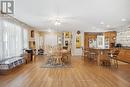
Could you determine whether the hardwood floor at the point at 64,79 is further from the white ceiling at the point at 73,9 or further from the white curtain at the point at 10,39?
the white ceiling at the point at 73,9

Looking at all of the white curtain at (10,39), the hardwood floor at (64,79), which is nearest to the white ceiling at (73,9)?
the white curtain at (10,39)

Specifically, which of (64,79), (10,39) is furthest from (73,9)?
(10,39)

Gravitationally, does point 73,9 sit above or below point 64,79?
above

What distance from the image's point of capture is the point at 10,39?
8.12 m

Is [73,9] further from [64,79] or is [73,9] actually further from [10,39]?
[10,39]

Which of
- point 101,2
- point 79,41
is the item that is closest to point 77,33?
point 79,41

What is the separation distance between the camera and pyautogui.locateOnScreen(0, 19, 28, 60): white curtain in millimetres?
7121

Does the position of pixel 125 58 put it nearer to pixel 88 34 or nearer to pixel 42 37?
pixel 88 34

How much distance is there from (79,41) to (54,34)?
9.23ft

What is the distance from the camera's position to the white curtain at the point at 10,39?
7121 mm

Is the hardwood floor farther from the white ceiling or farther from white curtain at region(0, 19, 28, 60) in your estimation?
the white ceiling

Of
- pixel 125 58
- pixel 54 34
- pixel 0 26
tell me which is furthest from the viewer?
pixel 54 34

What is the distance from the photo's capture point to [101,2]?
5.07m

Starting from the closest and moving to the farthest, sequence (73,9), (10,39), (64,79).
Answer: (64,79)
(73,9)
(10,39)
